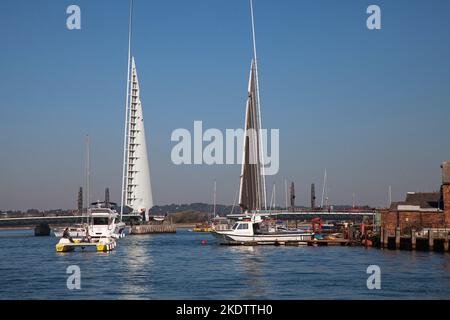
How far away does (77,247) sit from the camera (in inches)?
3971

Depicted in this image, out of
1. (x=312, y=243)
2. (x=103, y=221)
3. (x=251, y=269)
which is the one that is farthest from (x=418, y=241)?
(x=103, y=221)

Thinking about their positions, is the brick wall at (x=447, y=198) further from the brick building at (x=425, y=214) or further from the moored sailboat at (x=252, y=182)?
the moored sailboat at (x=252, y=182)

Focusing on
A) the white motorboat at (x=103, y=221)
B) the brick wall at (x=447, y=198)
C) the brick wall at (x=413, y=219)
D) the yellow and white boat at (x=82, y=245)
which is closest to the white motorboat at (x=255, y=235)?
the brick wall at (x=413, y=219)

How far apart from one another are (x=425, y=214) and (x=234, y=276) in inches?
2056

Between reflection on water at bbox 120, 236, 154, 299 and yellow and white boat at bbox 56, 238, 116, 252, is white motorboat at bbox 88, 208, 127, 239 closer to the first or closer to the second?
yellow and white boat at bbox 56, 238, 116, 252

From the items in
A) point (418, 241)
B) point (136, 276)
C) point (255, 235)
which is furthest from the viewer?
point (255, 235)

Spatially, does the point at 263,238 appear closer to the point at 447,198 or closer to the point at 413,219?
the point at 413,219

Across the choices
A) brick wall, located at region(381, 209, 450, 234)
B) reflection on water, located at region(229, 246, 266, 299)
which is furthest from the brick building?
reflection on water, located at region(229, 246, 266, 299)

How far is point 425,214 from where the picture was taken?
102 m

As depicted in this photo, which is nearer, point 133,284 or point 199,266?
point 133,284

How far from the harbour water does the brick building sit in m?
17.9
